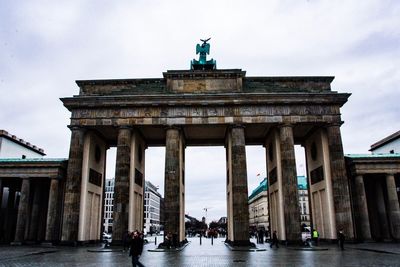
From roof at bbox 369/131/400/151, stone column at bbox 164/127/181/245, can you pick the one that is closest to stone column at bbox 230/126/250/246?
stone column at bbox 164/127/181/245

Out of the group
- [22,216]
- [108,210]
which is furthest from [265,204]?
[22,216]

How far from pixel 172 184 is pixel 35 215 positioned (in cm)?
1677

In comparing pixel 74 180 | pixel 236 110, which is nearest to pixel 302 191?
pixel 236 110

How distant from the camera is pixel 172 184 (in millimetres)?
33062

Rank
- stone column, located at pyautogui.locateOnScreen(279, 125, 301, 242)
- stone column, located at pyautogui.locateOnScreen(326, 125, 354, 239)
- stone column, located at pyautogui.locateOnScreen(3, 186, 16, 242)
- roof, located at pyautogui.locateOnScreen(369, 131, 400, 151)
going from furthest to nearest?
roof, located at pyautogui.locateOnScreen(369, 131, 400, 151)
stone column, located at pyautogui.locateOnScreen(3, 186, 16, 242)
stone column, located at pyautogui.locateOnScreen(326, 125, 354, 239)
stone column, located at pyautogui.locateOnScreen(279, 125, 301, 242)

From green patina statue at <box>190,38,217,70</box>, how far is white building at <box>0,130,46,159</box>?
91.3ft

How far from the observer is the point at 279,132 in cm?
3541

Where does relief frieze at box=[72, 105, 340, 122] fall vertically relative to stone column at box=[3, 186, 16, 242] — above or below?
above

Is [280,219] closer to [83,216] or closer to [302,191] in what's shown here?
[83,216]

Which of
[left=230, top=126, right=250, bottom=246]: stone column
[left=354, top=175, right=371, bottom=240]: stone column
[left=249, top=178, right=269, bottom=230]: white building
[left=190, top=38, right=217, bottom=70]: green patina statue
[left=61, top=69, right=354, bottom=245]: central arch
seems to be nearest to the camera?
[left=230, top=126, right=250, bottom=246]: stone column

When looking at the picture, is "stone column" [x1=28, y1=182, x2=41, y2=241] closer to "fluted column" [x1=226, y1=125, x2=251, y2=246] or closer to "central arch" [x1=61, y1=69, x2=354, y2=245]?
"central arch" [x1=61, y1=69, x2=354, y2=245]

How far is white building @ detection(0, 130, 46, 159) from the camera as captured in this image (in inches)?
1842

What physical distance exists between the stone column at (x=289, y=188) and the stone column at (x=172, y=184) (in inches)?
404

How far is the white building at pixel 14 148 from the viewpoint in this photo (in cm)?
4678
